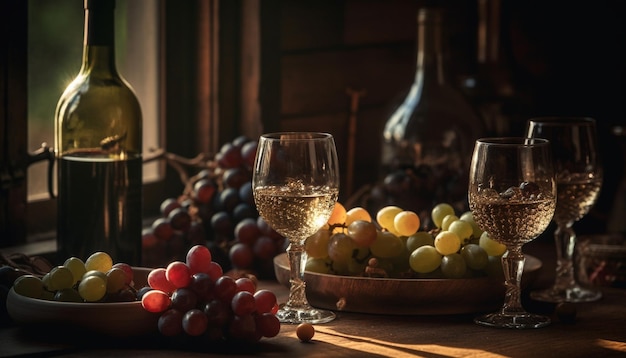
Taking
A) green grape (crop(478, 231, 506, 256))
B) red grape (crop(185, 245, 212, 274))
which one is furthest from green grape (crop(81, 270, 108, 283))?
green grape (crop(478, 231, 506, 256))

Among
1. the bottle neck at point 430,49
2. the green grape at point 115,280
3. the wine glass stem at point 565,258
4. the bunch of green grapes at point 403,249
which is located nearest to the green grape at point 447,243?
the bunch of green grapes at point 403,249

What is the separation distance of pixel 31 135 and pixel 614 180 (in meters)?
1.45

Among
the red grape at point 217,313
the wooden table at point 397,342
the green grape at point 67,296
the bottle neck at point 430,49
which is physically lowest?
the wooden table at point 397,342

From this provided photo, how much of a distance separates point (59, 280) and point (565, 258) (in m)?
0.83

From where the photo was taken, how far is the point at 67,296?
130 centimetres

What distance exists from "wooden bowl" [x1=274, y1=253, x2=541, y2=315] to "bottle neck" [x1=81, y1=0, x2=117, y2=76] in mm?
474

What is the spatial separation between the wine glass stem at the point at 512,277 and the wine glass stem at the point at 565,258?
25 centimetres

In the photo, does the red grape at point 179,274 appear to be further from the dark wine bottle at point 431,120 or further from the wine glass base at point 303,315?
the dark wine bottle at point 431,120

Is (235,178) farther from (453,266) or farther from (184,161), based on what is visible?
(453,266)

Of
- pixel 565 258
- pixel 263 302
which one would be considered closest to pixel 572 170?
pixel 565 258

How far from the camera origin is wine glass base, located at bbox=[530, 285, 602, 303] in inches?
63.7

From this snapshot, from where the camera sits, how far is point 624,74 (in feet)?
9.04

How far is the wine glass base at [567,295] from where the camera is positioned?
5.31 ft

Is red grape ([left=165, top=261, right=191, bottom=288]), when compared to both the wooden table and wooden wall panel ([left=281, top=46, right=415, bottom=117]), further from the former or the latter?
wooden wall panel ([left=281, top=46, right=415, bottom=117])
